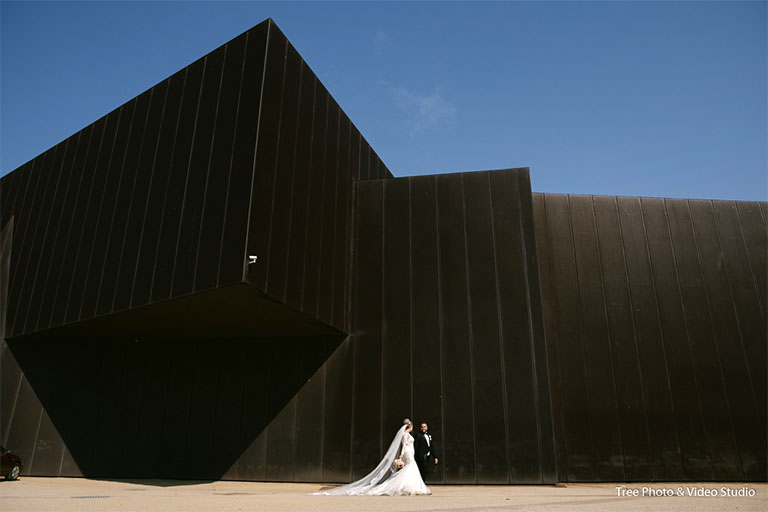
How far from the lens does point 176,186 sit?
39.3 feet

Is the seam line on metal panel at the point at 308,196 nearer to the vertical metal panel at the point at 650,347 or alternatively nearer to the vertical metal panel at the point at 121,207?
the vertical metal panel at the point at 121,207

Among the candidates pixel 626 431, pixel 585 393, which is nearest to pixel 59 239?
pixel 585 393

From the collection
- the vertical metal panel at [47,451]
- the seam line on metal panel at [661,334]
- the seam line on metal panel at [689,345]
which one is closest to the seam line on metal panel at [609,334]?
the seam line on metal panel at [661,334]

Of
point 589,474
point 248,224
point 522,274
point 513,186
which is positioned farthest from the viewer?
point 513,186

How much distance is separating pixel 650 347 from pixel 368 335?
7.54 meters

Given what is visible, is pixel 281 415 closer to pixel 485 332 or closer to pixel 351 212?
pixel 485 332

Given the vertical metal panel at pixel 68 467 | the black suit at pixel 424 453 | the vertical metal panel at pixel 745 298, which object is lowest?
the vertical metal panel at pixel 68 467

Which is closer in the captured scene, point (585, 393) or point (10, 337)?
point (585, 393)

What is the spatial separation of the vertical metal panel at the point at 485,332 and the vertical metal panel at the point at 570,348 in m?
1.54

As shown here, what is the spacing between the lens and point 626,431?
497 inches

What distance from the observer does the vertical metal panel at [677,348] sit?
12.5 meters

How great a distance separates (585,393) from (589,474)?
6.33 feet

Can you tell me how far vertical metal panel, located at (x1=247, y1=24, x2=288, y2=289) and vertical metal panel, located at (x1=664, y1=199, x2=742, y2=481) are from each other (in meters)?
11.4

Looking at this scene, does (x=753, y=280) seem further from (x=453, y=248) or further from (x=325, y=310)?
(x=325, y=310)
